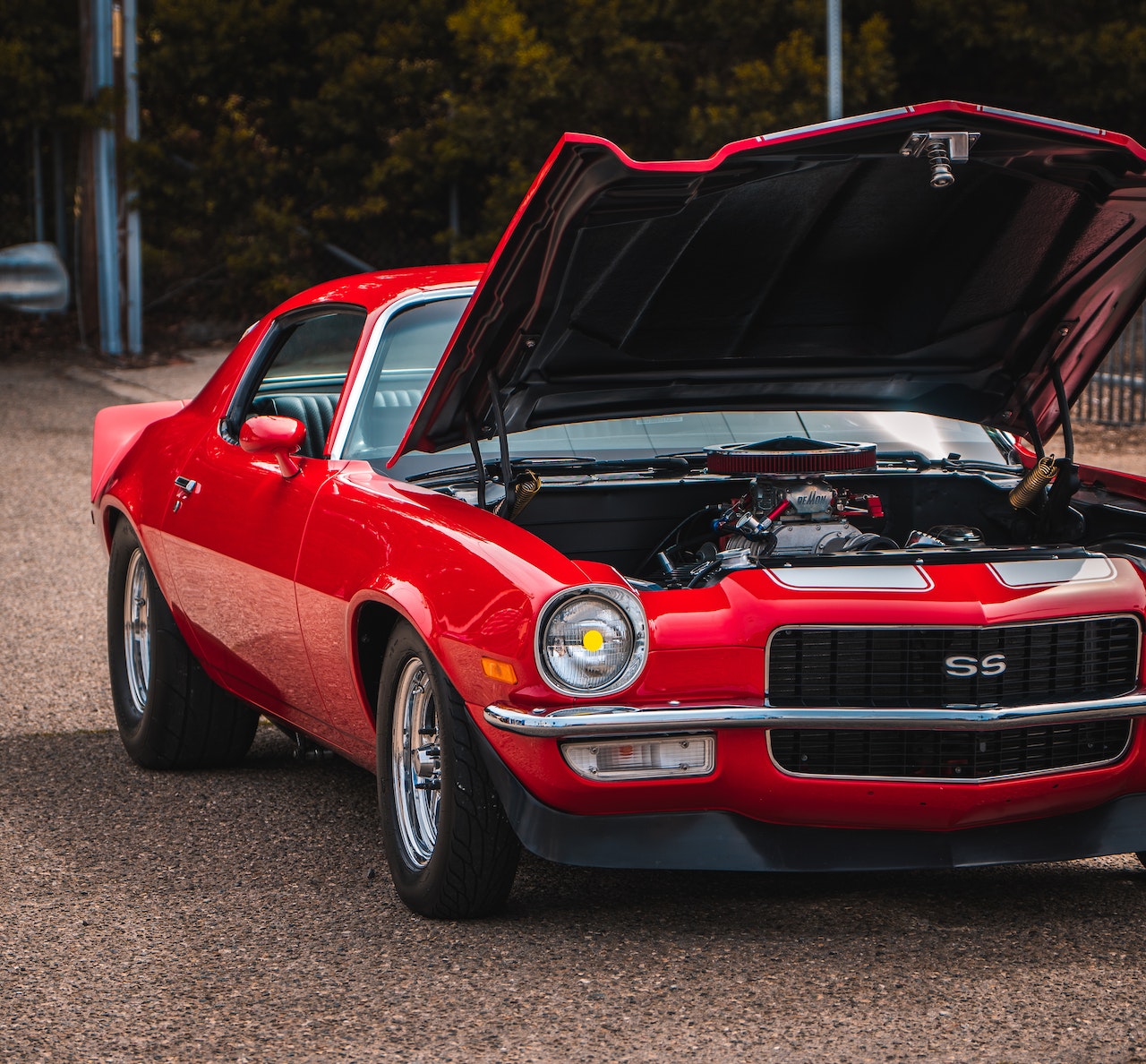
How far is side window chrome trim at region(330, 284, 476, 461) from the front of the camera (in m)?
4.67

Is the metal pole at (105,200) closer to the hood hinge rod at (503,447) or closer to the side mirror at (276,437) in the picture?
the side mirror at (276,437)

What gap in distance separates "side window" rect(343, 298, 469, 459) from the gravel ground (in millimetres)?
1066

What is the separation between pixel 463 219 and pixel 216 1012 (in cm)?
1729

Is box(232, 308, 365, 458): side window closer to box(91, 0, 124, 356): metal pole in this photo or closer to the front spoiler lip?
the front spoiler lip

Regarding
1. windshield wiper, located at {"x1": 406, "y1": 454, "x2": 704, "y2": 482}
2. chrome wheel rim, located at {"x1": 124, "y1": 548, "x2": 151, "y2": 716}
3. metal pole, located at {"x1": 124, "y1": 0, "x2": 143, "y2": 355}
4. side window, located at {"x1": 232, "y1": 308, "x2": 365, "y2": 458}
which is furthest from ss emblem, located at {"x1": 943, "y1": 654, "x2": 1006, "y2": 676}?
metal pole, located at {"x1": 124, "y1": 0, "x2": 143, "y2": 355}

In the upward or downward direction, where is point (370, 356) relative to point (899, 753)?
upward

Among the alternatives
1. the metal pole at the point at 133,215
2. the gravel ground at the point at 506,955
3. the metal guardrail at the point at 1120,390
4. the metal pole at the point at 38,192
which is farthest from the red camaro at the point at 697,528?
the metal pole at the point at 38,192

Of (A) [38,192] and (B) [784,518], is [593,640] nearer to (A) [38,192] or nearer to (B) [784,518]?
(B) [784,518]

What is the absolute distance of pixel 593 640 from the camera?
11.8ft

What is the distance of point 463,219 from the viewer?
794 inches

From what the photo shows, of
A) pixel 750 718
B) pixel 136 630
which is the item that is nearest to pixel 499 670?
pixel 750 718

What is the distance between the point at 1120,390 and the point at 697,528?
33.6ft

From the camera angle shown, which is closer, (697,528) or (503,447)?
(503,447)

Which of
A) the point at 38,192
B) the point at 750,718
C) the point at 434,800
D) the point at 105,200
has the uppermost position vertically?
the point at 750,718
